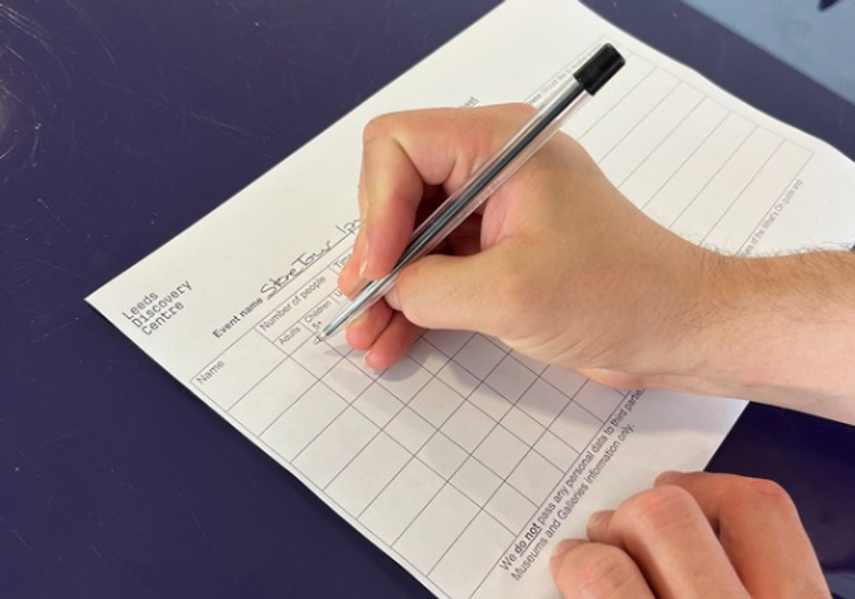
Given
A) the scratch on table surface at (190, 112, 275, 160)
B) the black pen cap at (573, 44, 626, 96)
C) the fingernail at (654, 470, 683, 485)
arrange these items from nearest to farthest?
the black pen cap at (573, 44, 626, 96) < the fingernail at (654, 470, 683, 485) < the scratch on table surface at (190, 112, 275, 160)

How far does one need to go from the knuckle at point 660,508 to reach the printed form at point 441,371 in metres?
0.05

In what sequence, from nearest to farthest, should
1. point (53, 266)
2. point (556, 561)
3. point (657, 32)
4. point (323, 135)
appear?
point (556, 561)
point (53, 266)
point (323, 135)
point (657, 32)

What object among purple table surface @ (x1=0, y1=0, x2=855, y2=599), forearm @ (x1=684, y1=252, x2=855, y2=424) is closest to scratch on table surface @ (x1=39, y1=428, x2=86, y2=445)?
purple table surface @ (x1=0, y1=0, x2=855, y2=599)

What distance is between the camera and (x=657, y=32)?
808mm

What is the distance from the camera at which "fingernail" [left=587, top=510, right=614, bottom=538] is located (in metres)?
0.50

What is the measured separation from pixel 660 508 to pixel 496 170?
24 centimetres

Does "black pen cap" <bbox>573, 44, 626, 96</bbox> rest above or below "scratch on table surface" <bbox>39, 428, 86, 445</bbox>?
below

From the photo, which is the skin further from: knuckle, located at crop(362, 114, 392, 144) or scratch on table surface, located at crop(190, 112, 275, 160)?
scratch on table surface, located at crop(190, 112, 275, 160)

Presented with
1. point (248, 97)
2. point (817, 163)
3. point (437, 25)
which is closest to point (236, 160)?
point (248, 97)

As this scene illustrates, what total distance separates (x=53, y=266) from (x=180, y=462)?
199mm

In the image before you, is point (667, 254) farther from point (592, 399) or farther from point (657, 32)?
point (657, 32)

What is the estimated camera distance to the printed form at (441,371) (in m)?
0.51

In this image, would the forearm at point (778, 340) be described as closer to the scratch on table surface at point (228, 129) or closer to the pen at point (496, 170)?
the pen at point (496, 170)

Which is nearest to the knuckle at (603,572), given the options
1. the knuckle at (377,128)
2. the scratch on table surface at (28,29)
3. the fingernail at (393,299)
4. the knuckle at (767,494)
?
the knuckle at (767,494)
